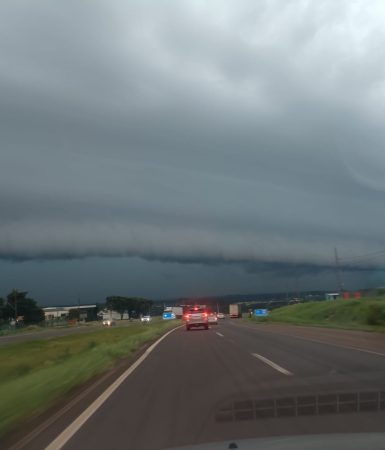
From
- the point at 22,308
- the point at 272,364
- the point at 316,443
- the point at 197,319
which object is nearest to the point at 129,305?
the point at 22,308

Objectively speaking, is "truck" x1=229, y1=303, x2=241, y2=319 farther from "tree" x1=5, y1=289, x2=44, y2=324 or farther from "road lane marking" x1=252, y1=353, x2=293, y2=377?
"road lane marking" x1=252, y1=353, x2=293, y2=377

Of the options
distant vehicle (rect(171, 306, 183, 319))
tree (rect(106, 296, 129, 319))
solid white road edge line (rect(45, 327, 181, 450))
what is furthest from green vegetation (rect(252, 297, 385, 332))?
tree (rect(106, 296, 129, 319))

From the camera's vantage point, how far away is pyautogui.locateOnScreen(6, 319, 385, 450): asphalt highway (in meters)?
8.05

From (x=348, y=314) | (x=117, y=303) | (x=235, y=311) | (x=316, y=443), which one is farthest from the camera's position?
(x=117, y=303)

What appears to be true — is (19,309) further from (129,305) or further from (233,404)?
(233,404)

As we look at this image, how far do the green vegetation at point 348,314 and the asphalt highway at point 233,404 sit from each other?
24.3m

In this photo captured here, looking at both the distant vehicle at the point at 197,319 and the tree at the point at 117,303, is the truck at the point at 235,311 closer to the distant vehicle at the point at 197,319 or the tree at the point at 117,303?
the tree at the point at 117,303

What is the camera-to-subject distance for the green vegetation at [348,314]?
46031mm

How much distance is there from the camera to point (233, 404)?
10.3m

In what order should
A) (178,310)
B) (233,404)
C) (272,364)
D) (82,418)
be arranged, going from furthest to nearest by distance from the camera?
(178,310) → (272,364) → (233,404) → (82,418)

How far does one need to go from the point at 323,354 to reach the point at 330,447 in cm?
1513

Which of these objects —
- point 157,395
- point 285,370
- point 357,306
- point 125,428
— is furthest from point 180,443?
point 357,306

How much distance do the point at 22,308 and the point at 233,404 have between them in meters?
137

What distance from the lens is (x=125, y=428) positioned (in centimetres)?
871
